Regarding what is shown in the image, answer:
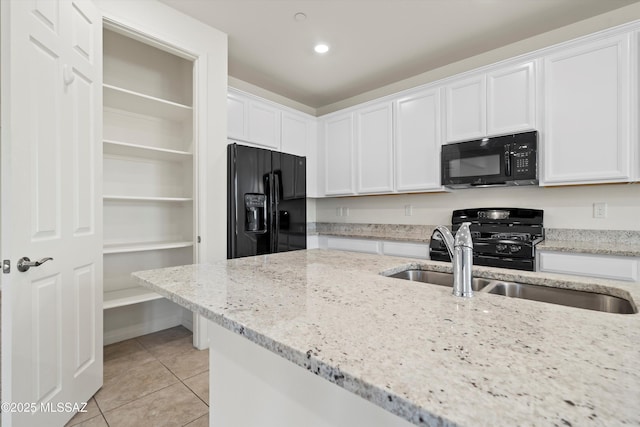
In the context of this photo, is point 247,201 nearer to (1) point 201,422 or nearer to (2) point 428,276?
(1) point 201,422

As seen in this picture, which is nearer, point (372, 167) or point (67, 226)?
point (67, 226)

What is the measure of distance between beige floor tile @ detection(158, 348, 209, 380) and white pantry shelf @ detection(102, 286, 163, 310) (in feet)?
1.58

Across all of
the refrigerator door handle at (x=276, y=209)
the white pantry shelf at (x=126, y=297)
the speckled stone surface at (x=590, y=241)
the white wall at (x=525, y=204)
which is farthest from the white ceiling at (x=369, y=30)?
the white pantry shelf at (x=126, y=297)

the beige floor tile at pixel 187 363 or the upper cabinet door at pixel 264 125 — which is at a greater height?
the upper cabinet door at pixel 264 125

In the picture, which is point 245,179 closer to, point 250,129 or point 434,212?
point 250,129

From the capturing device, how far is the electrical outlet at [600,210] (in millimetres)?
2494

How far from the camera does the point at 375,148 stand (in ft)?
11.9

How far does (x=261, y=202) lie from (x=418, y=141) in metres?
1.81

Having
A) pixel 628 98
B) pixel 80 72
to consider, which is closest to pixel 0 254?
pixel 80 72

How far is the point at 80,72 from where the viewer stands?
5.48ft

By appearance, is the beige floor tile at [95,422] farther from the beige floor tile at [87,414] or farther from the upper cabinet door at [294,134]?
the upper cabinet door at [294,134]

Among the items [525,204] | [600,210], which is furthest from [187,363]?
[600,210]

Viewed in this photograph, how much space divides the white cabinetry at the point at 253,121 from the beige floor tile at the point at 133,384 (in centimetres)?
221

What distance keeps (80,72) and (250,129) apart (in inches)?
70.3
